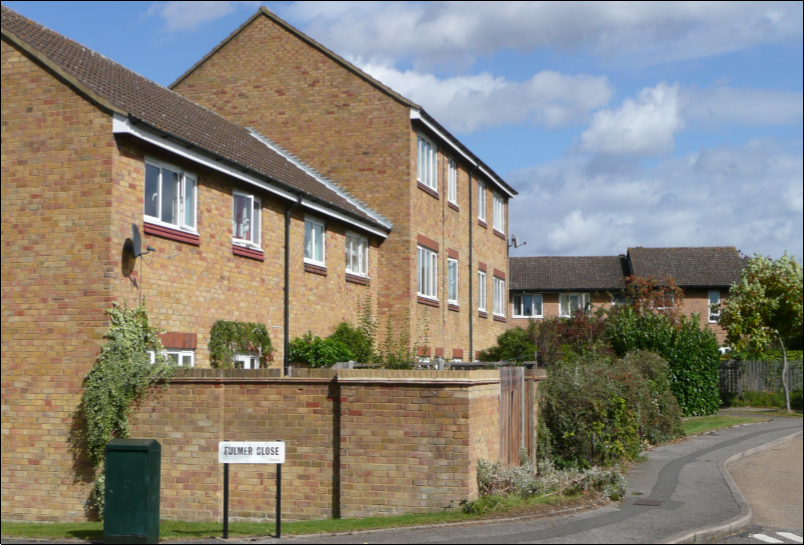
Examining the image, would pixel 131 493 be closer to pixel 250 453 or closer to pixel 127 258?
pixel 250 453

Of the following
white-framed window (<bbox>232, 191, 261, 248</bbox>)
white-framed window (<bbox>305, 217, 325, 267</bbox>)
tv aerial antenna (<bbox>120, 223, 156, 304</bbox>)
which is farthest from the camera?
white-framed window (<bbox>305, 217, 325, 267</bbox>)

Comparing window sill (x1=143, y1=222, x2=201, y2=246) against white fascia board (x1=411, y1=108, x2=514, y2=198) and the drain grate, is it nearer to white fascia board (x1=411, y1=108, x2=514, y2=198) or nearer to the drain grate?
the drain grate

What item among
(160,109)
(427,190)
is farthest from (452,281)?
(160,109)

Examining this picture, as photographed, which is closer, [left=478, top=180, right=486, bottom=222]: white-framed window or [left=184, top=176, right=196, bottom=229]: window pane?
[left=184, top=176, right=196, bottom=229]: window pane

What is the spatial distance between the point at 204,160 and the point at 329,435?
575 cm

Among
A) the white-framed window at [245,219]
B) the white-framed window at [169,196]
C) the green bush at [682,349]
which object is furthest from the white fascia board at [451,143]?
the white-framed window at [169,196]

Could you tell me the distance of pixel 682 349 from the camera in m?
28.8

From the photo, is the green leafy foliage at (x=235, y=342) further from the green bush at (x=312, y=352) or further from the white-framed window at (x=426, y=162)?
the white-framed window at (x=426, y=162)

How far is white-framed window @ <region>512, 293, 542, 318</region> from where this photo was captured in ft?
175

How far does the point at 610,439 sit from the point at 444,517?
20.7ft

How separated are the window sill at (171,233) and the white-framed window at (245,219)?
4.61 ft

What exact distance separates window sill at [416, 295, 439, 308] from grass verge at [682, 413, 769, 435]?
7.80 meters

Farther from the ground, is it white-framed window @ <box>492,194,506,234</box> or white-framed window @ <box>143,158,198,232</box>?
white-framed window @ <box>492,194,506,234</box>


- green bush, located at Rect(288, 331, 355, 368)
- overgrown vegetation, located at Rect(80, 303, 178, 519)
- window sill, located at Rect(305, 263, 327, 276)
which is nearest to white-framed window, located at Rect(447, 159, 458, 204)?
window sill, located at Rect(305, 263, 327, 276)
